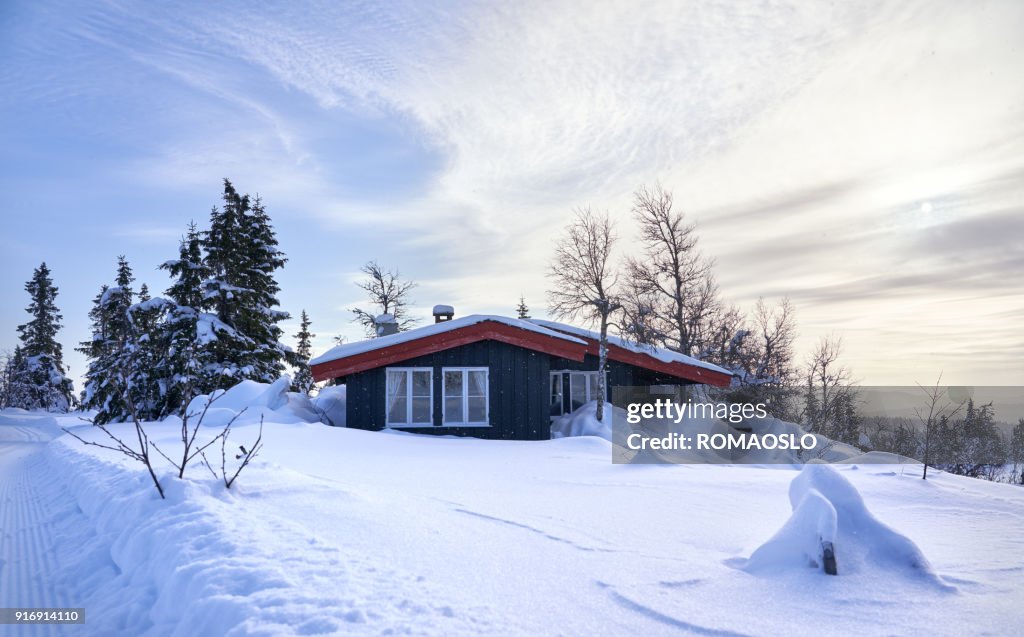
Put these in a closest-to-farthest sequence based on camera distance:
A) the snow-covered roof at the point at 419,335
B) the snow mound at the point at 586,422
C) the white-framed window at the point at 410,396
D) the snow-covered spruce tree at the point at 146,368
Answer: the snow-covered roof at the point at 419,335, the white-framed window at the point at 410,396, the snow mound at the point at 586,422, the snow-covered spruce tree at the point at 146,368

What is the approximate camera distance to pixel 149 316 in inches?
935

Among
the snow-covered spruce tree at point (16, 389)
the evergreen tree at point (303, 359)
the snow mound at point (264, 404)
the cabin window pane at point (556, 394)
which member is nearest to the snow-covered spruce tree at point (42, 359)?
the snow-covered spruce tree at point (16, 389)

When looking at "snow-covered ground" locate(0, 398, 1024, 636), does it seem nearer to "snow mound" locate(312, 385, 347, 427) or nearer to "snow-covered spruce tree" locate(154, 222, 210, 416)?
"snow mound" locate(312, 385, 347, 427)

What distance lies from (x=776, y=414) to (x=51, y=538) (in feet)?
91.9

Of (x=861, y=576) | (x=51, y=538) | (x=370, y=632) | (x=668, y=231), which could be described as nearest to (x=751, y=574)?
(x=861, y=576)

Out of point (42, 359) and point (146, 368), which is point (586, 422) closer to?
point (146, 368)

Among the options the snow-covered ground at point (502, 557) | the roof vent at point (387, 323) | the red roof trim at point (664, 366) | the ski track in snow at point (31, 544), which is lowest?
the ski track in snow at point (31, 544)

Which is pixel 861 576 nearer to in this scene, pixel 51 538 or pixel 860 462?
pixel 51 538

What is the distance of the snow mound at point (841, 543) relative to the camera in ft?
13.3

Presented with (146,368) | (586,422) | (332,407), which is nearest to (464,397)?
(586,422)

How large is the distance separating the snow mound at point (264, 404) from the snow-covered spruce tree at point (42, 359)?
1382 inches

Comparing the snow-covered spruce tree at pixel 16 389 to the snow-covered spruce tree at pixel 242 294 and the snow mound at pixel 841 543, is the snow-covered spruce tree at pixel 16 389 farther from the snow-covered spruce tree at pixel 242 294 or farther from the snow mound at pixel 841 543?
the snow mound at pixel 841 543

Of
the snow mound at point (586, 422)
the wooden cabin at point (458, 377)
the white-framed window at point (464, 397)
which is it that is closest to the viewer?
the wooden cabin at point (458, 377)

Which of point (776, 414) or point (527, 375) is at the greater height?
point (527, 375)
